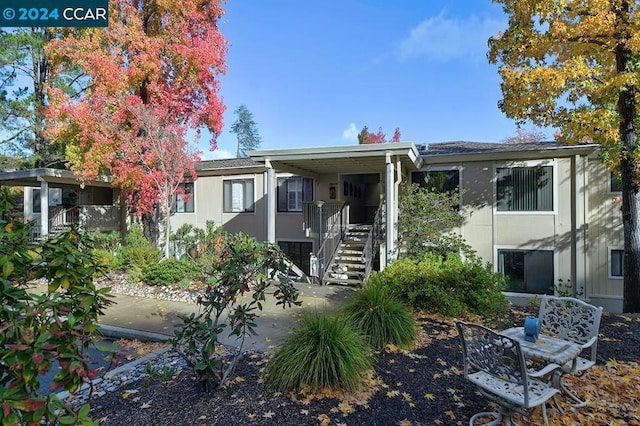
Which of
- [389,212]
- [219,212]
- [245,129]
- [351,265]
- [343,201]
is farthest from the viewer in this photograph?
[245,129]

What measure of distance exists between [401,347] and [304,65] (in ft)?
44.3

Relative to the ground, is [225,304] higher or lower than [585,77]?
lower

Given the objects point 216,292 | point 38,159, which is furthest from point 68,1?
point 38,159

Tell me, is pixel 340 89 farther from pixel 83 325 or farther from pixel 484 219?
pixel 83 325

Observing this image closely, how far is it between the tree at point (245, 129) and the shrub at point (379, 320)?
2082 inches

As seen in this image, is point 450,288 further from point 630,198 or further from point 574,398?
point 630,198

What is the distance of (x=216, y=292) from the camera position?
11.3ft

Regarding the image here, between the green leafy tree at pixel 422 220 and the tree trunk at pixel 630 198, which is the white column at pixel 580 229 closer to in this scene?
the tree trunk at pixel 630 198

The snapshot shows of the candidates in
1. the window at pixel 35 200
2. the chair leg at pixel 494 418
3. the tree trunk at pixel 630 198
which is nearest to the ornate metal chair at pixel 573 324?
the chair leg at pixel 494 418

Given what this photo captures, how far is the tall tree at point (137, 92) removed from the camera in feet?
35.1

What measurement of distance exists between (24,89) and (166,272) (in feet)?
53.8

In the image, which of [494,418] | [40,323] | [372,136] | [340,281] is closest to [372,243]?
[340,281]

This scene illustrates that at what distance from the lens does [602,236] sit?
33.4ft

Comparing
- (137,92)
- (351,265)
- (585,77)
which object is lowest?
(351,265)
